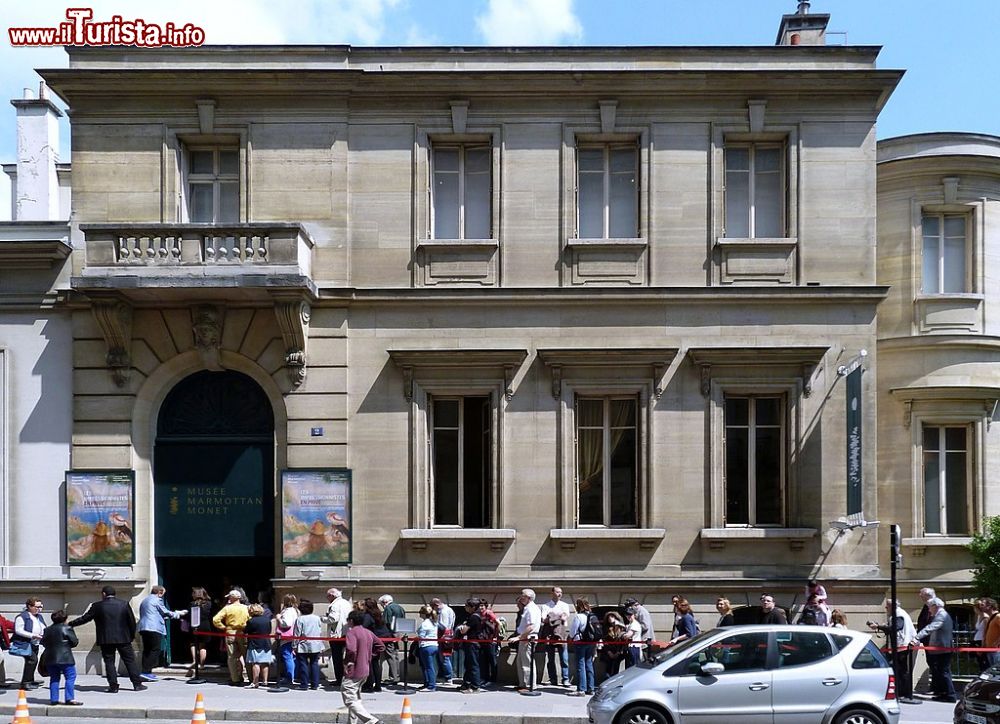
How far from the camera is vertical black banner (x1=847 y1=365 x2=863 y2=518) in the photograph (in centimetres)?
1967

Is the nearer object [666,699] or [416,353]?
[666,699]

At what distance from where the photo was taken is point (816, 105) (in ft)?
68.4

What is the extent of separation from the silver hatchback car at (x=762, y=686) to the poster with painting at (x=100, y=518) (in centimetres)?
1032

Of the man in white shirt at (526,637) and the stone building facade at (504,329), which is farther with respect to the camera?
the stone building facade at (504,329)

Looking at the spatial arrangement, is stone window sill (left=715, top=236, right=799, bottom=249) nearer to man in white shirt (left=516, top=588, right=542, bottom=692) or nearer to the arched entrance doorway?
man in white shirt (left=516, top=588, right=542, bottom=692)

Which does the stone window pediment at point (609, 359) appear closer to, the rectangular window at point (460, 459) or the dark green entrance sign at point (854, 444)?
the rectangular window at point (460, 459)

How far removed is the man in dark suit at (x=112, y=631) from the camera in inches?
714

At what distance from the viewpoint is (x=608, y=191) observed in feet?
69.6

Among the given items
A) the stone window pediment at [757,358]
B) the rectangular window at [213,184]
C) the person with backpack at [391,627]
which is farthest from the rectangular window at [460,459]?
the rectangular window at [213,184]

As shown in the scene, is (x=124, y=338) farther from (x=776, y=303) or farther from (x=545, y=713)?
(x=776, y=303)

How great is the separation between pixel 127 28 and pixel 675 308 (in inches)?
469

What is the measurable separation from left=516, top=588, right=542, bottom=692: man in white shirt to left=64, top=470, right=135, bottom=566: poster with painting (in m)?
7.46

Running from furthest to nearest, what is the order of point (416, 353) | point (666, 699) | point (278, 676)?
point (416, 353)
point (278, 676)
point (666, 699)

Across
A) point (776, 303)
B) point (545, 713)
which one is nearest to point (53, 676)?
point (545, 713)
